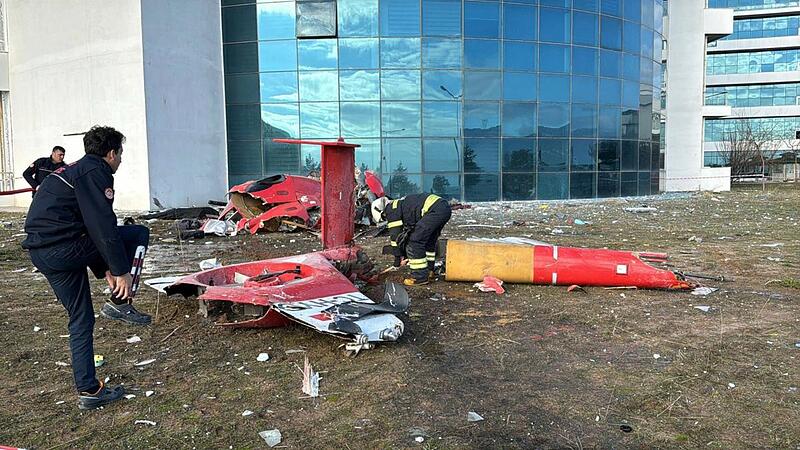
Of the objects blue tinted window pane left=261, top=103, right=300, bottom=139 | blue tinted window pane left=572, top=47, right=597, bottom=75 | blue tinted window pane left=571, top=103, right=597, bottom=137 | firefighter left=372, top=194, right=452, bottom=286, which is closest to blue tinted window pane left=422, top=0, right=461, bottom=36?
blue tinted window pane left=572, top=47, right=597, bottom=75

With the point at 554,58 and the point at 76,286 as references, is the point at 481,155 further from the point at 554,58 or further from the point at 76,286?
the point at 76,286

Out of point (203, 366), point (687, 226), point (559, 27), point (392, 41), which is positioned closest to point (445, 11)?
point (392, 41)

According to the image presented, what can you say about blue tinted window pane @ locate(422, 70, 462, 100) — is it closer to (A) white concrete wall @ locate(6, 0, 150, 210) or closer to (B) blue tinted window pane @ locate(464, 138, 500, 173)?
(B) blue tinted window pane @ locate(464, 138, 500, 173)

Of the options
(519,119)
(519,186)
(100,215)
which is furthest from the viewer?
(519,186)

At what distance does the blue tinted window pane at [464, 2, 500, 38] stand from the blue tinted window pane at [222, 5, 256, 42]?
6.74 m

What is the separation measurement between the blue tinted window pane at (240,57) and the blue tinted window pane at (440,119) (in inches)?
221

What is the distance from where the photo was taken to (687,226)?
12.3 meters

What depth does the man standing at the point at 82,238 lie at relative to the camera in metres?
3.18

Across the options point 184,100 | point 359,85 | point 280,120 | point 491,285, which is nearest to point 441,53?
point 359,85

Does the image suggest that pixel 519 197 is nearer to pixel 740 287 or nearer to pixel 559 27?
pixel 559 27

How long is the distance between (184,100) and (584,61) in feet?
42.6

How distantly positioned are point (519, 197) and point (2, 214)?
15.2 meters

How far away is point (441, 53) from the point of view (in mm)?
18297

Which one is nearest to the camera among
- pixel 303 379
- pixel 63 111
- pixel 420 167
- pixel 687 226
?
pixel 303 379
